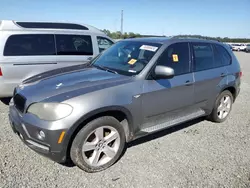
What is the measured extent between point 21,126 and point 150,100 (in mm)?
1714

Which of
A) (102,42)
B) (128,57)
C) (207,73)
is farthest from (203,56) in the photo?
(102,42)

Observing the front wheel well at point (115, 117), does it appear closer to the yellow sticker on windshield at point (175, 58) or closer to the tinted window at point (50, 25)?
the yellow sticker on windshield at point (175, 58)

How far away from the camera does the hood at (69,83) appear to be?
277 centimetres

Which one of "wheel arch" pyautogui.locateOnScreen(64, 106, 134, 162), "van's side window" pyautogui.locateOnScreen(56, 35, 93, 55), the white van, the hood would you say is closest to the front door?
"wheel arch" pyautogui.locateOnScreen(64, 106, 134, 162)

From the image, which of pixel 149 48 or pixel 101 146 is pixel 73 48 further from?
pixel 101 146

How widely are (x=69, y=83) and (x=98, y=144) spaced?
2.89 ft

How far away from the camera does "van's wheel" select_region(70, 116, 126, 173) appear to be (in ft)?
8.97

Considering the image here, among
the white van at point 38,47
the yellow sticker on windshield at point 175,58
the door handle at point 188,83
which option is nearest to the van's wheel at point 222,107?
the door handle at point 188,83

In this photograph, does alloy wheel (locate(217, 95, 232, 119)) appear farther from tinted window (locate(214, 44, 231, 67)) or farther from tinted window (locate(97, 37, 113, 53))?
tinted window (locate(97, 37, 113, 53))

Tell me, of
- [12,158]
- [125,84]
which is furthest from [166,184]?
[12,158]

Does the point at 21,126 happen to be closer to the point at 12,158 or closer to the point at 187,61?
the point at 12,158

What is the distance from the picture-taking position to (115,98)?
289 centimetres

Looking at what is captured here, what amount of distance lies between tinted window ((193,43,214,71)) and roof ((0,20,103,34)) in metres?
3.25

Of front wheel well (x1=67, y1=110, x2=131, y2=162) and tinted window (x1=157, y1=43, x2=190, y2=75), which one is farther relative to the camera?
tinted window (x1=157, y1=43, x2=190, y2=75)
